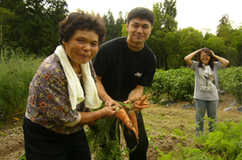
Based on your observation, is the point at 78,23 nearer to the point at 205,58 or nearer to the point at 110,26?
the point at 205,58

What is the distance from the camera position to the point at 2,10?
74.6 ft

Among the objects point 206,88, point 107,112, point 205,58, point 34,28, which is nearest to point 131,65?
point 107,112

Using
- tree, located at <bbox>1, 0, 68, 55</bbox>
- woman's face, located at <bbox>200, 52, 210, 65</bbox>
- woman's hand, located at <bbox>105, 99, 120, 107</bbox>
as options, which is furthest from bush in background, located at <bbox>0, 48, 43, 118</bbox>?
tree, located at <bbox>1, 0, 68, 55</bbox>

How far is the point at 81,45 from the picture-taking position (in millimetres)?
1497

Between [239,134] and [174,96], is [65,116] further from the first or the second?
[174,96]

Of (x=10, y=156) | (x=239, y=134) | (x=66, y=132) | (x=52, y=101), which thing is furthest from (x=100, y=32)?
(x=10, y=156)

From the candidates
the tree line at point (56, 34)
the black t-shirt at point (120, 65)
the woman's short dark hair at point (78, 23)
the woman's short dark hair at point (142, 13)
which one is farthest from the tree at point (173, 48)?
the woman's short dark hair at point (78, 23)

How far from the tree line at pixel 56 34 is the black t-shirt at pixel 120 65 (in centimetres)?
2132

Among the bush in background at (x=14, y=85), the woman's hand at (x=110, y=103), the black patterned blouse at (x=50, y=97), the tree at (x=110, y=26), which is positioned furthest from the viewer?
the tree at (x=110, y=26)

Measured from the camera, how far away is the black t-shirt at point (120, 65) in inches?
94.3

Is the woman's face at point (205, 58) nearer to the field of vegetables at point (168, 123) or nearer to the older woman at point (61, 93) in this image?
the field of vegetables at point (168, 123)

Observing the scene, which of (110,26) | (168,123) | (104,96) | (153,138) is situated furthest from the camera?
(110,26)

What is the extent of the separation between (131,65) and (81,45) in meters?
1.04

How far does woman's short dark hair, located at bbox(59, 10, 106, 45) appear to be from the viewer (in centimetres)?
149
